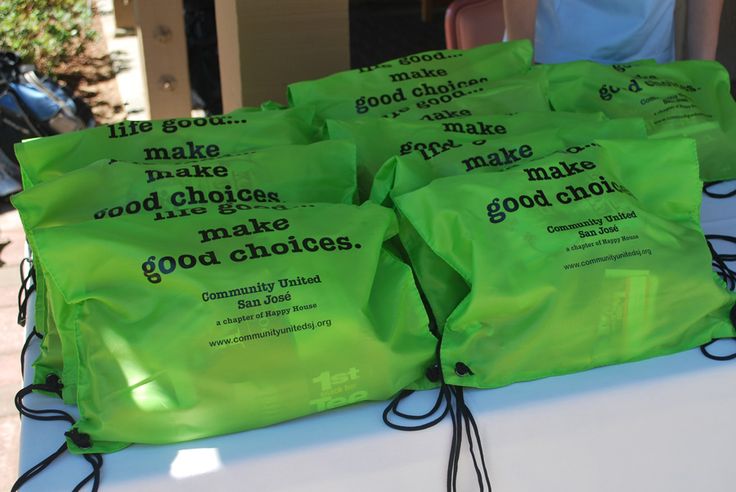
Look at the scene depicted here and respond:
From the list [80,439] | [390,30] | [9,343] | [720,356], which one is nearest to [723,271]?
[720,356]

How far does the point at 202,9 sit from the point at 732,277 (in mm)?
2872

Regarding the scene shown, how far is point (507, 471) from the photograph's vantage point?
1.21 meters

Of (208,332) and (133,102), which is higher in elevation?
(208,332)

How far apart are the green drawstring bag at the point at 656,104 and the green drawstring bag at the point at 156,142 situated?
59cm

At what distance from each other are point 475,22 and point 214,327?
179 centimetres

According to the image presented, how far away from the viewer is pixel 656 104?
183 centimetres

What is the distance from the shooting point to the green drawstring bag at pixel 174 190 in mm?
1269

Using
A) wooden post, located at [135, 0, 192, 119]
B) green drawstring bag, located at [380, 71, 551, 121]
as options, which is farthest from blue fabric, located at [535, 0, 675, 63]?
wooden post, located at [135, 0, 192, 119]

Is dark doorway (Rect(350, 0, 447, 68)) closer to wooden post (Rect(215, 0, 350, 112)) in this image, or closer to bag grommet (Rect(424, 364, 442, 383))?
wooden post (Rect(215, 0, 350, 112))

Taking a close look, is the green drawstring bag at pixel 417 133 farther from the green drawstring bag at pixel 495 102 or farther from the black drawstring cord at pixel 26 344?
the black drawstring cord at pixel 26 344

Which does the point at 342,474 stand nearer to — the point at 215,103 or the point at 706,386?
the point at 706,386

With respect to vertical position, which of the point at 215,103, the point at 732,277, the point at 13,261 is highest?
the point at 732,277

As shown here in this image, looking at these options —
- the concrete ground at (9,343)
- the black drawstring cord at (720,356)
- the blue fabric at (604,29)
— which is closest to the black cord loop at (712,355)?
the black drawstring cord at (720,356)

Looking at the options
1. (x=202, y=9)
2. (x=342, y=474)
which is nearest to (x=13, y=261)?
(x=202, y=9)
